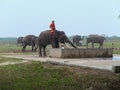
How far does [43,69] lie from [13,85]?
192 centimetres

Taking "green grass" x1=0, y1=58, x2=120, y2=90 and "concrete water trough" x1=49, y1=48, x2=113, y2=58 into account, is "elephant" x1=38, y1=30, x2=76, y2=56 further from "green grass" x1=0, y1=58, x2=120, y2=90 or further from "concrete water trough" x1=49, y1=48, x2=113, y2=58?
"green grass" x1=0, y1=58, x2=120, y2=90

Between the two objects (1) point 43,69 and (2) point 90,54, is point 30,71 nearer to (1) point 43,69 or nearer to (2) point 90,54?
(1) point 43,69

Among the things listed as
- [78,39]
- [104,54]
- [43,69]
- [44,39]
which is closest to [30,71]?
[43,69]

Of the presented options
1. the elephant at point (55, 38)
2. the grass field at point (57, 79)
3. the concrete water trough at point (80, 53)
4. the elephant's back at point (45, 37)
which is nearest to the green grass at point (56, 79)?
the grass field at point (57, 79)

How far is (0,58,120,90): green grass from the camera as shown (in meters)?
14.9

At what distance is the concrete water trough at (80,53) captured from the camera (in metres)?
23.3

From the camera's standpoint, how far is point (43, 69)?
1745 centimetres

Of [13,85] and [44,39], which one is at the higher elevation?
[44,39]

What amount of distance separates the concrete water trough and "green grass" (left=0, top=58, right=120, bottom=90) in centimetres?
527

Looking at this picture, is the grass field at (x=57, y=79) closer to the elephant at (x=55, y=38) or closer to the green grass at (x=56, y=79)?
the green grass at (x=56, y=79)

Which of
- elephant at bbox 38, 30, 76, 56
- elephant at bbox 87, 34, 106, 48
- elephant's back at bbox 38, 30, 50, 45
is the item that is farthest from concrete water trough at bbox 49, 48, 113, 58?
elephant at bbox 87, 34, 106, 48

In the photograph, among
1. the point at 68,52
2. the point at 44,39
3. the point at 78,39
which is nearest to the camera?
the point at 68,52

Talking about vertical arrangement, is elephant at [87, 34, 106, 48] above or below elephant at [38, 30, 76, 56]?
above

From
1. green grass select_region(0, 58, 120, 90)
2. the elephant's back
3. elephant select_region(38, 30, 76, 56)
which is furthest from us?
the elephant's back
